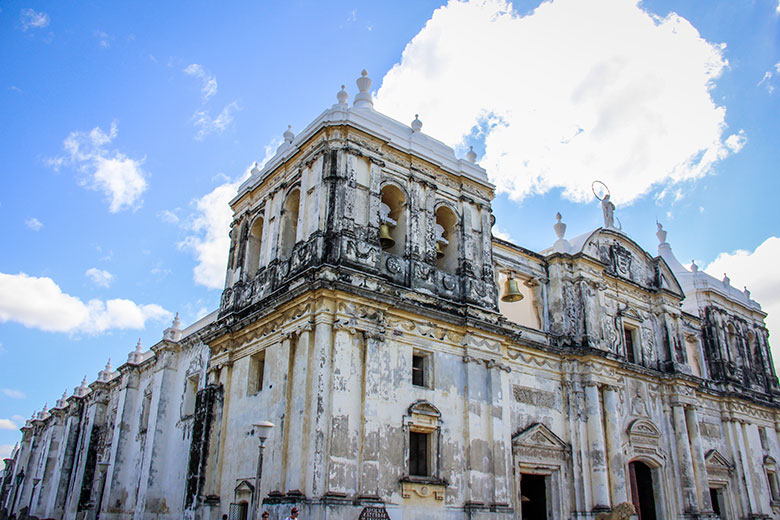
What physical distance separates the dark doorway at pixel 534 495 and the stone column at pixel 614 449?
2144 millimetres

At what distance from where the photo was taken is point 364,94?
703 inches

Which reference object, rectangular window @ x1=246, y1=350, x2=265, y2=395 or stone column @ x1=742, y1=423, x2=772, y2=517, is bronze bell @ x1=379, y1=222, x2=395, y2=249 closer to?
rectangular window @ x1=246, y1=350, x2=265, y2=395

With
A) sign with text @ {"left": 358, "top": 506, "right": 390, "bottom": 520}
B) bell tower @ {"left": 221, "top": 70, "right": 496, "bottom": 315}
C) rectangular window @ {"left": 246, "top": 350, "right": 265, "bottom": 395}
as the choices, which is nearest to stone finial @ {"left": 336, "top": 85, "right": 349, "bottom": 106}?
bell tower @ {"left": 221, "top": 70, "right": 496, "bottom": 315}

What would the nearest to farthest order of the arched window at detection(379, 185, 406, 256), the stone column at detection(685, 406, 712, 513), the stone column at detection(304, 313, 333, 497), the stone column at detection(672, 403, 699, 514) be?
the stone column at detection(304, 313, 333, 497) → the arched window at detection(379, 185, 406, 256) → the stone column at detection(672, 403, 699, 514) → the stone column at detection(685, 406, 712, 513)

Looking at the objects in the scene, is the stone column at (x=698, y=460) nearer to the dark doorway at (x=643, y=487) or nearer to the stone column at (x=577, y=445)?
the dark doorway at (x=643, y=487)

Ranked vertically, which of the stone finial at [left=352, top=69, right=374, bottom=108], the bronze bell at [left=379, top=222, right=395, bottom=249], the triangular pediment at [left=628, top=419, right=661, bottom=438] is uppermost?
the stone finial at [left=352, top=69, right=374, bottom=108]

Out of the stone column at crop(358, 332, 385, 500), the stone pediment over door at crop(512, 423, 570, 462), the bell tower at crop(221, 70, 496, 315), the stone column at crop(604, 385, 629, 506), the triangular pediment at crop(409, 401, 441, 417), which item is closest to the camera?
the stone column at crop(358, 332, 385, 500)

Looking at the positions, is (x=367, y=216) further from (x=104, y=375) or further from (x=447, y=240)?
(x=104, y=375)

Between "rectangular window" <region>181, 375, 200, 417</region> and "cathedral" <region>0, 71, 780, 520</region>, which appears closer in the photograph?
"cathedral" <region>0, 71, 780, 520</region>

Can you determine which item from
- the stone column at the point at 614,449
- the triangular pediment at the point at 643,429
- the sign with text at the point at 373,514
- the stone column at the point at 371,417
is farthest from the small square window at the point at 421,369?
the triangular pediment at the point at 643,429

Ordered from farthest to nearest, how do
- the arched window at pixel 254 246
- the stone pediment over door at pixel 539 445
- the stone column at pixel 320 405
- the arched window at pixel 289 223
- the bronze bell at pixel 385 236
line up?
1. the arched window at pixel 254 246
2. the arched window at pixel 289 223
3. the stone pediment over door at pixel 539 445
4. the bronze bell at pixel 385 236
5. the stone column at pixel 320 405

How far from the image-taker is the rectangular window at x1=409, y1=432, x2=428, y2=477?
14.6 m

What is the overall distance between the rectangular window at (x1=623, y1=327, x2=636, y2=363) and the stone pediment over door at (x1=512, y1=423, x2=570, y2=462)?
512cm

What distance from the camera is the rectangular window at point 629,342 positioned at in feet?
71.1
